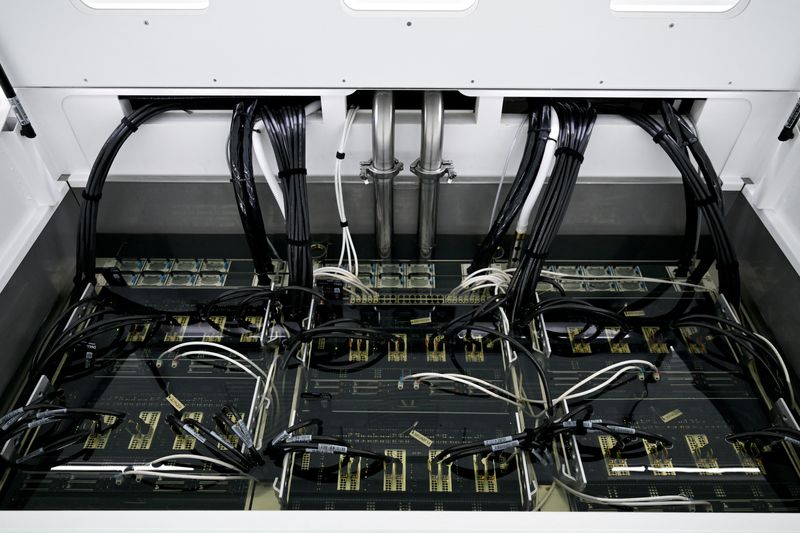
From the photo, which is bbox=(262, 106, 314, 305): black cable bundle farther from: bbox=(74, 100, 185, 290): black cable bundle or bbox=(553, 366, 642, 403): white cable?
bbox=(553, 366, 642, 403): white cable

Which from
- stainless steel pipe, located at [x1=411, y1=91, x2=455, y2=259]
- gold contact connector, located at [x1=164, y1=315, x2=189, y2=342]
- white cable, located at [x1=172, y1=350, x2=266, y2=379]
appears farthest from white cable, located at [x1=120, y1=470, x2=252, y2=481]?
stainless steel pipe, located at [x1=411, y1=91, x2=455, y2=259]

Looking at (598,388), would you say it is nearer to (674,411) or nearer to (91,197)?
(674,411)

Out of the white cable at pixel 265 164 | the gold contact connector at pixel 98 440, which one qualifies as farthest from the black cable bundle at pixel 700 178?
the gold contact connector at pixel 98 440

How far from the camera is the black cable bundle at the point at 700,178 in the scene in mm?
1501

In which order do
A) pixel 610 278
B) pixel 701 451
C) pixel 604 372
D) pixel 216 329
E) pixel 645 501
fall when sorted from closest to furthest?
pixel 645 501 → pixel 701 451 → pixel 604 372 → pixel 216 329 → pixel 610 278

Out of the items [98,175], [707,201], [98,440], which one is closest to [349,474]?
[98,440]

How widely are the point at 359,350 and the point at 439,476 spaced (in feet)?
1.25

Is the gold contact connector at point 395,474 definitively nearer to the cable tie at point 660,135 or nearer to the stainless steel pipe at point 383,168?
the stainless steel pipe at point 383,168

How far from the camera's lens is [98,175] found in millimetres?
1524

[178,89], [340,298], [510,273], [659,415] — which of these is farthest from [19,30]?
[659,415]

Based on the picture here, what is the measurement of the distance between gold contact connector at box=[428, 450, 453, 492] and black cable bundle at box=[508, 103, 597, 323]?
45 centimetres

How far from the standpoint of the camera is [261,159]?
1525 mm

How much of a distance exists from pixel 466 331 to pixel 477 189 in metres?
0.43

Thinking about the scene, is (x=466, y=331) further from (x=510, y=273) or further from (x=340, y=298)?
(x=340, y=298)
